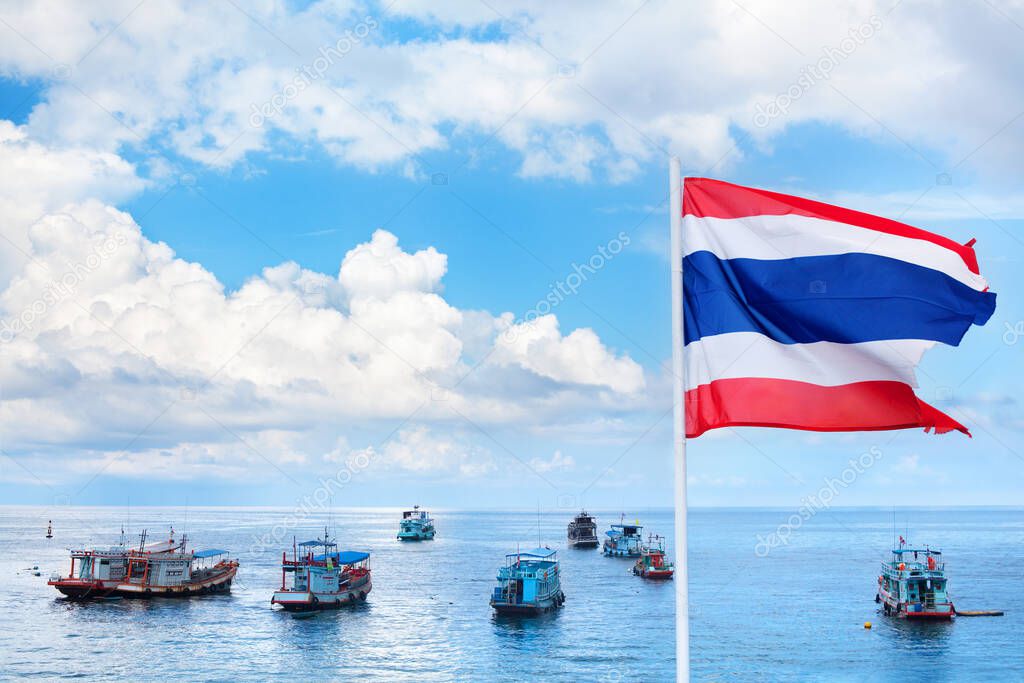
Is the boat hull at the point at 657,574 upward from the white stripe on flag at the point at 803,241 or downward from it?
downward

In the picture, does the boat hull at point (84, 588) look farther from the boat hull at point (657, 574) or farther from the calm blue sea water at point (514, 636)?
the boat hull at point (657, 574)

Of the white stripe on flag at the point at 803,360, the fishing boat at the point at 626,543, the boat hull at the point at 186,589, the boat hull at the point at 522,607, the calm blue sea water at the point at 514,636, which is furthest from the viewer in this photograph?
the fishing boat at the point at 626,543

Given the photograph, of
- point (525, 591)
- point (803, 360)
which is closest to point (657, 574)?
point (525, 591)

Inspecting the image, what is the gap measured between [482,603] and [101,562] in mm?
37103

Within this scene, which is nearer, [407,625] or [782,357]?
[782,357]

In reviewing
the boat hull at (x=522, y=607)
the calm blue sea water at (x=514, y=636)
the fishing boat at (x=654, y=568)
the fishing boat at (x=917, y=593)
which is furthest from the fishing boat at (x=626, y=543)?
the fishing boat at (x=917, y=593)

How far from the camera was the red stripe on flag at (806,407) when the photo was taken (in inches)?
378

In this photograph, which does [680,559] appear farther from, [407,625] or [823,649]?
[407,625]

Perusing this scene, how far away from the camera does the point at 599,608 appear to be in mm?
78250

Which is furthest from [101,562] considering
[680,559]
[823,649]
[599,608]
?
[680,559]

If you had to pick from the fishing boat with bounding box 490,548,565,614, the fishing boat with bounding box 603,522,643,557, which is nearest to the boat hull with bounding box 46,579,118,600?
the fishing boat with bounding box 490,548,565,614

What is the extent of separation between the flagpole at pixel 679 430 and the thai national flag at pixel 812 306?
1.13 feet

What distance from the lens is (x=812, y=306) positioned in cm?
984

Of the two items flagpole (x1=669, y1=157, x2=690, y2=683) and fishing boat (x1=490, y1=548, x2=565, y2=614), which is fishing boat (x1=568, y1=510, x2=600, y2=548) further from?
flagpole (x1=669, y1=157, x2=690, y2=683)
